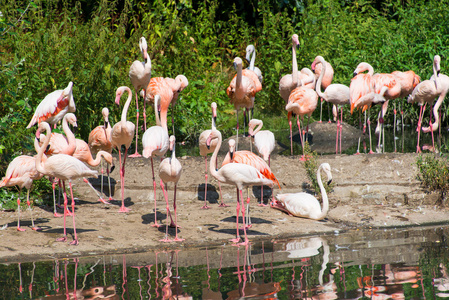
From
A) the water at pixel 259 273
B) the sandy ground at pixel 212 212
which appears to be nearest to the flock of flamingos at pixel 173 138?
the sandy ground at pixel 212 212

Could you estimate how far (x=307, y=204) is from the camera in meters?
6.50

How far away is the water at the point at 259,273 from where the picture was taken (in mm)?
3969

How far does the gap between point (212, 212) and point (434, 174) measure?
283 cm

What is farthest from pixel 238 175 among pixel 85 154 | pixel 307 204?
pixel 85 154

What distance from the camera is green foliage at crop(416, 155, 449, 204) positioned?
22.8 ft

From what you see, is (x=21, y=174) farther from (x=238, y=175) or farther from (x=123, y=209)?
(x=238, y=175)

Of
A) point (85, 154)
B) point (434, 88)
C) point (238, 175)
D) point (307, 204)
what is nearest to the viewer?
point (238, 175)

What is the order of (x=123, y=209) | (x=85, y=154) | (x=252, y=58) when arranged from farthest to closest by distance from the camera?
(x=252, y=58)
(x=85, y=154)
(x=123, y=209)

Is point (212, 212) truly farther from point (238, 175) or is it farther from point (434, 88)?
point (434, 88)

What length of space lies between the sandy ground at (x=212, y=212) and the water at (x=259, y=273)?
0.36m

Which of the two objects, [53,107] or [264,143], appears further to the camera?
[264,143]

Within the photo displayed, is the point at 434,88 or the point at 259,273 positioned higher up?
the point at 434,88

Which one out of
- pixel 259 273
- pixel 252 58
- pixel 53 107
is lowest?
pixel 259 273

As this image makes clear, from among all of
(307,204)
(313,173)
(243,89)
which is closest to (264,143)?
(313,173)
